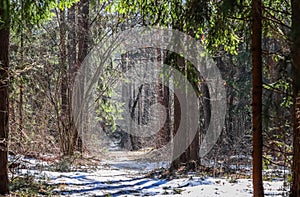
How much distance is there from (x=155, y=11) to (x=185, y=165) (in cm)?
610

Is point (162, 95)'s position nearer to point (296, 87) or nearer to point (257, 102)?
point (257, 102)

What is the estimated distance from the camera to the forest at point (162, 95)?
371cm

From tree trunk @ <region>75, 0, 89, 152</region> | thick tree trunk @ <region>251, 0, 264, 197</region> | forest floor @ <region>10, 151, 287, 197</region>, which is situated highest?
tree trunk @ <region>75, 0, 89, 152</region>

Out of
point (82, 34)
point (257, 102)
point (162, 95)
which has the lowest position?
point (257, 102)

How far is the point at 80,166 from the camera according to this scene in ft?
35.7

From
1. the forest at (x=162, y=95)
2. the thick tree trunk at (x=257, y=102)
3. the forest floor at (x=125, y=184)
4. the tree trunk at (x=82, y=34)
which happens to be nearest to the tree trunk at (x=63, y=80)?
the forest at (x=162, y=95)

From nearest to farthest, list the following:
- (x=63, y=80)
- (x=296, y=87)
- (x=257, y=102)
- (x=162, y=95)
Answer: (x=296, y=87), (x=257, y=102), (x=63, y=80), (x=162, y=95)

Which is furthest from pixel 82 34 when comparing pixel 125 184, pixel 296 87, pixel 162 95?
pixel 296 87

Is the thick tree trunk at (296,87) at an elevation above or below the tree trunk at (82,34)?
below

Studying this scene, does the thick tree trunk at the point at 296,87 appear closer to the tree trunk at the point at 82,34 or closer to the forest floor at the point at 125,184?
the forest floor at the point at 125,184

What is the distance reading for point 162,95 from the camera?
16.0m

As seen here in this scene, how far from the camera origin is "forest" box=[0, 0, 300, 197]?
12.2 feet

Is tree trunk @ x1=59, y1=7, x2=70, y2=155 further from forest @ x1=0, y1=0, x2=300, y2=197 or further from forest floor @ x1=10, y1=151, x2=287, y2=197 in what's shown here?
forest floor @ x1=10, y1=151, x2=287, y2=197

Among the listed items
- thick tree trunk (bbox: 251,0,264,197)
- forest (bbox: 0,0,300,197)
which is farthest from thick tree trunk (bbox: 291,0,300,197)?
thick tree trunk (bbox: 251,0,264,197)
